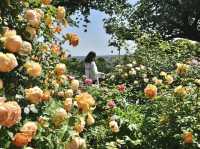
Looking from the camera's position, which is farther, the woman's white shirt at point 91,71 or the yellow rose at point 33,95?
the woman's white shirt at point 91,71

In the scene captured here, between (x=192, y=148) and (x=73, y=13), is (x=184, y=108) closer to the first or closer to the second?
(x=192, y=148)

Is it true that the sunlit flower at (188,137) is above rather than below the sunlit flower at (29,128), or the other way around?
below

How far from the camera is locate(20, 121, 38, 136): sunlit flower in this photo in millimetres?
3824

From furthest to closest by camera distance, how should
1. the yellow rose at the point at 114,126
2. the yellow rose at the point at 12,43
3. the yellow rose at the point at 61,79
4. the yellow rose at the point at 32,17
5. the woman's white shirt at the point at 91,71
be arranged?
the woman's white shirt at the point at 91,71 < the yellow rose at the point at 114,126 < the yellow rose at the point at 61,79 < the yellow rose at the point at 32,17 < the yellow rose at the point at 12,43

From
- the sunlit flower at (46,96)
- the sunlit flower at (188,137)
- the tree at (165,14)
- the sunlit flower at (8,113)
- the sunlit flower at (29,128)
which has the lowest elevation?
the sunlit flower at (188,137)

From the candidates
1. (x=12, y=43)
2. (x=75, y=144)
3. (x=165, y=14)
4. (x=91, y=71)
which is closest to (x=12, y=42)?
(x=12, y=43)

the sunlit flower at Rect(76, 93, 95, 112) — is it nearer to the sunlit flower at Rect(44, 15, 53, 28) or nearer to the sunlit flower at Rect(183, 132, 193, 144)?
the sunlit flower at Rect(44, 15, 53, 28)

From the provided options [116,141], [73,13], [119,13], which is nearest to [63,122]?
[116,141]

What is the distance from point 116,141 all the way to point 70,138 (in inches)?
66.8

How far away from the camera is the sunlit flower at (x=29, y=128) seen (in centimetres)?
382

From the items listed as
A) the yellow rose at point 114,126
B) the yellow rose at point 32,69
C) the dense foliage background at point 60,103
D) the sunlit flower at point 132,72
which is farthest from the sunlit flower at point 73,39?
the sunlit flower at point 132,72

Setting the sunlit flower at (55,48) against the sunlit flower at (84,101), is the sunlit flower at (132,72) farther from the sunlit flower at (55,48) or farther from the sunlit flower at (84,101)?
the sunlit flower at (84,101)

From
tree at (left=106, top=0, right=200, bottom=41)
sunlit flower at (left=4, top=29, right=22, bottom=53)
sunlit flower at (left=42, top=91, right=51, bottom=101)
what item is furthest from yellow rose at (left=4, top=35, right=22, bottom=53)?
tree at (left=106, top=0, right=200, bottom=41)

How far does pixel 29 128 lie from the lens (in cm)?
386
